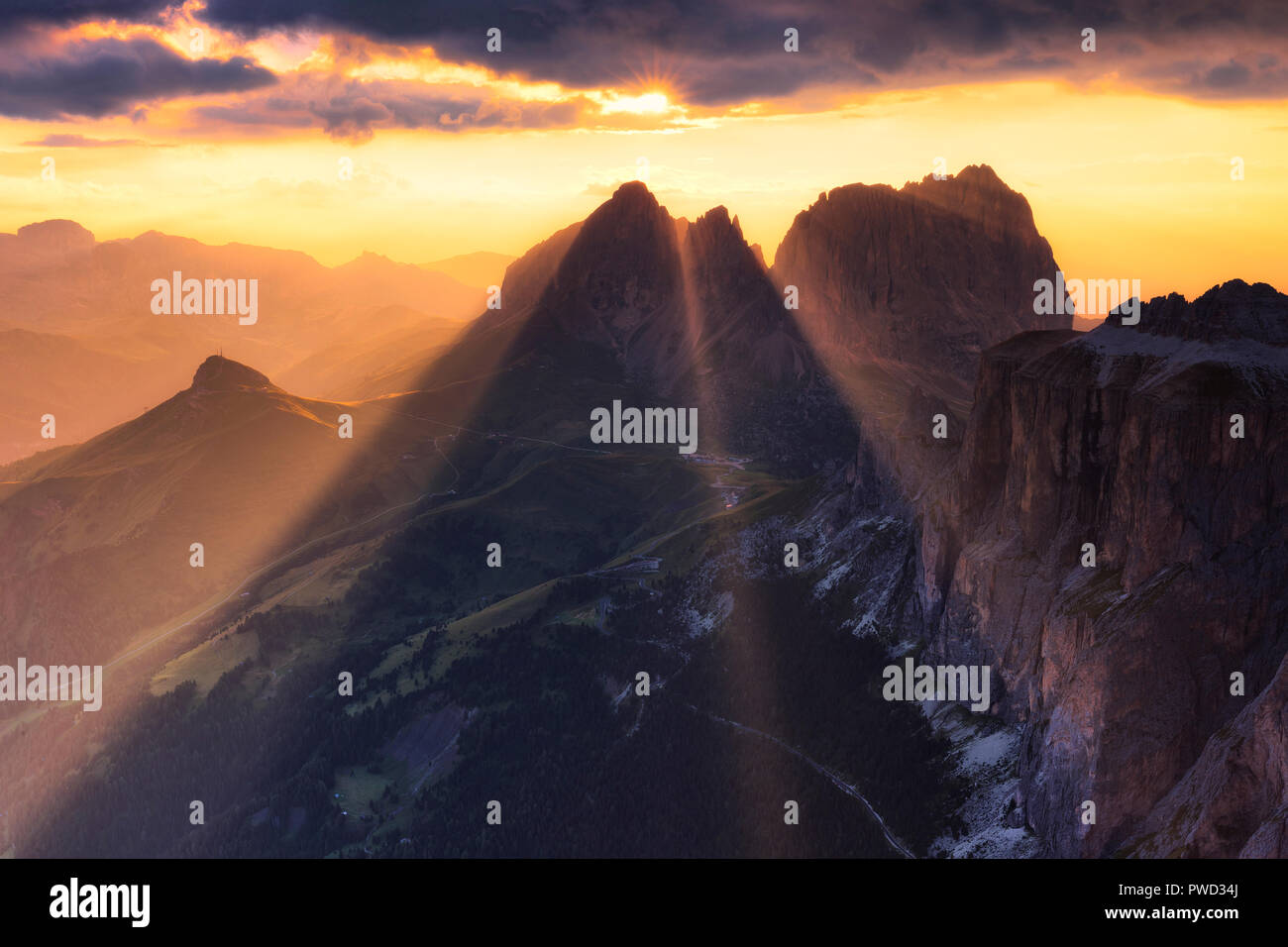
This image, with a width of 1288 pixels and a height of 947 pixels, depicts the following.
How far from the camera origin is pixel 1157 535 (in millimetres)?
172000

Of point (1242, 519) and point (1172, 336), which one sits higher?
point (1172, 336)
